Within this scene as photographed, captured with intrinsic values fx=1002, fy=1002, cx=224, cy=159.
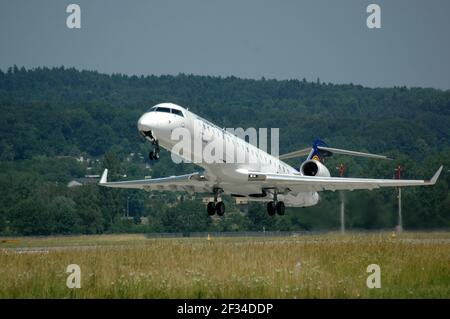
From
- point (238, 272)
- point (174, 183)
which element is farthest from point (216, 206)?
point (238, 272)

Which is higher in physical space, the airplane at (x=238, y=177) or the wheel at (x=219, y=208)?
the airplane at (x=238, y=177)

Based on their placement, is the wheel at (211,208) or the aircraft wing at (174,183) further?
the aircraft wing at (174,183)

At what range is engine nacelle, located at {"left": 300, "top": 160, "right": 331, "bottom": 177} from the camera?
42406 mm

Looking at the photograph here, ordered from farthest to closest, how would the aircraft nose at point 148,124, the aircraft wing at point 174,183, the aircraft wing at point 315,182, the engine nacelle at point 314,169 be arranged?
the engine nacelle at point 314,169 < the aircraft wing at point 174,183 < the aircraft wing at point 315,182 < the aircraft nose at point 148,124

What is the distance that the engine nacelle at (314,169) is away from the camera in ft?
139

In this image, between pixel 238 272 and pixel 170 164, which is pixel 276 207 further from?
pixel 170 164

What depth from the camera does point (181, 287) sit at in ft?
77.1

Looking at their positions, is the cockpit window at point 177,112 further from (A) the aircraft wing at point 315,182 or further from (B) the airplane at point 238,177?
(A) the aircraft wing at point 315,182

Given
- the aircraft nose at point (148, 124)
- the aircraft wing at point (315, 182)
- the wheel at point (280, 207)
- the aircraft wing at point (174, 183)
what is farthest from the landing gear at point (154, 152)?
the wheel at point (280, 207)

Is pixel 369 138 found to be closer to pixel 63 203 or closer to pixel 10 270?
pixel 63 203

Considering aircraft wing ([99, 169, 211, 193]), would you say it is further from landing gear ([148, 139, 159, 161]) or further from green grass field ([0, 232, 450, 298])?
green grass field ([0, 232, 450, 298])

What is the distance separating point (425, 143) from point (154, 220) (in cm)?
5749

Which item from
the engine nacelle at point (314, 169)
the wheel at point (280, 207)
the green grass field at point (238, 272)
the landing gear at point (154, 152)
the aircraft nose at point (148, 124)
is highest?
the aircraft nose at point (148, 124)
